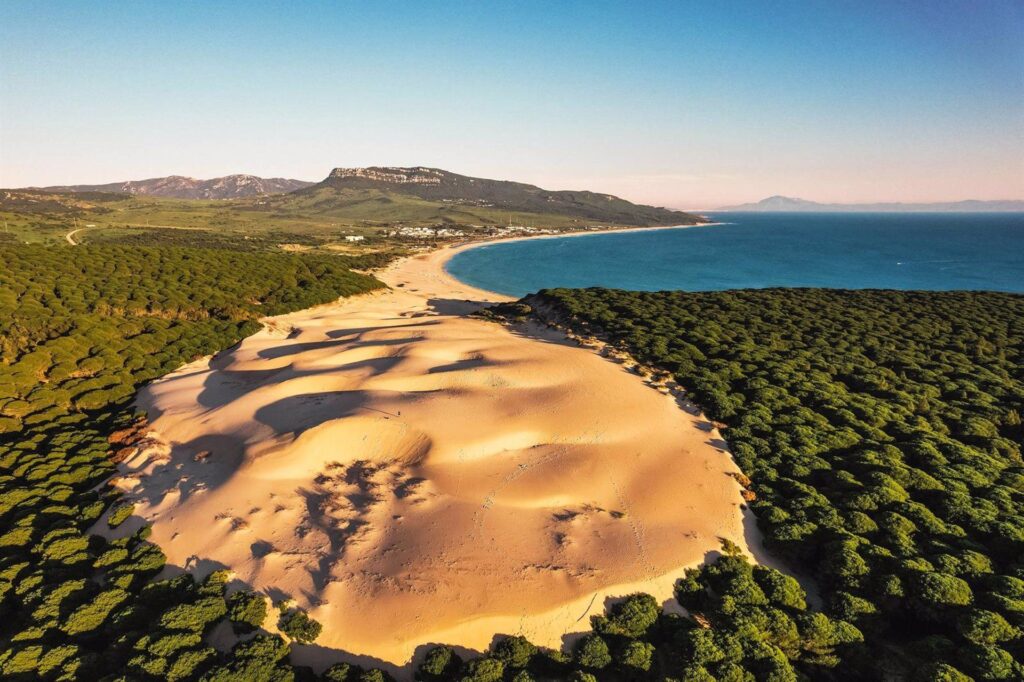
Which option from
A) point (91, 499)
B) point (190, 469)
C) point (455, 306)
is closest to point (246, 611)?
point (190, 469)

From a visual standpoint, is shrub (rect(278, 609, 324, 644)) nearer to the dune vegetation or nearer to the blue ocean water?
the dune vegetation

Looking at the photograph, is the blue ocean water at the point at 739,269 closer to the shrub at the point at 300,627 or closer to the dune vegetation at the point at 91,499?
the dune vegetation at the point at 91,499

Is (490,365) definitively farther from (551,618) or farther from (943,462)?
(943,462)

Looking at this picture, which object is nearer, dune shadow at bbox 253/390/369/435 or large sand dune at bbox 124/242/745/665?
large sand dune at bbox 124/242/745/665

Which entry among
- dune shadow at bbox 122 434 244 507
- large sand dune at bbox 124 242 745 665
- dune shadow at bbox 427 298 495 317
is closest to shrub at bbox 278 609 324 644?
large sand dune at bbox 124 242 745 665

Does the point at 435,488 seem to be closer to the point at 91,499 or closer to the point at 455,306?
the point at 91,499

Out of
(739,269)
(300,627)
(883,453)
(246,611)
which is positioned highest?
(739,269)
